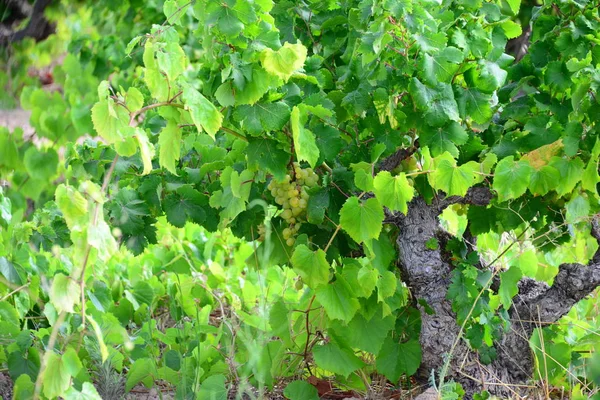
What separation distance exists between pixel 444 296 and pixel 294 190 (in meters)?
0.45

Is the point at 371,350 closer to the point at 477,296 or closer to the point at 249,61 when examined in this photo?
the point at 477,296

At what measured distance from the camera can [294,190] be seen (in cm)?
168

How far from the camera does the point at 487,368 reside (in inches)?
74.5

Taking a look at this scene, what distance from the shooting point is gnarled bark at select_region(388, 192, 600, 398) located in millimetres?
1860

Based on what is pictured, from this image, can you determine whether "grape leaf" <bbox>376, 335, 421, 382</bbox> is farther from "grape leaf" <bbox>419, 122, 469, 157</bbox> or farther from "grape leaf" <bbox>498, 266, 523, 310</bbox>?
"grape leaf" <bbox>419, 122, 469, 157</bbox>

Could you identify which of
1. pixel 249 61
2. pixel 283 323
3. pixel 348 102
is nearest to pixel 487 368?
pixel 283 323

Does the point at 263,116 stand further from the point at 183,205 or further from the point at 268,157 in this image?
the point at 183,205

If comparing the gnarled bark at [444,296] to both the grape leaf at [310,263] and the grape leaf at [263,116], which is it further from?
the grape leaf at [263,116]

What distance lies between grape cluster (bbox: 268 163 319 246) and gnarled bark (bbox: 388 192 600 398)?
0.82 feet

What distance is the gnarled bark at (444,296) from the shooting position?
1.86 meters

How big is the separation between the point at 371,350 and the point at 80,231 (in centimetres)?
73

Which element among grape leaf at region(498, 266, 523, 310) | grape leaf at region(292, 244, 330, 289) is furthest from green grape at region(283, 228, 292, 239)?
grape leaf at region(498, 266, 523, 310)

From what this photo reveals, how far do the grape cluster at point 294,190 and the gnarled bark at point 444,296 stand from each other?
25cm

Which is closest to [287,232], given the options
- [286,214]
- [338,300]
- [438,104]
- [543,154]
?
[286,214]
